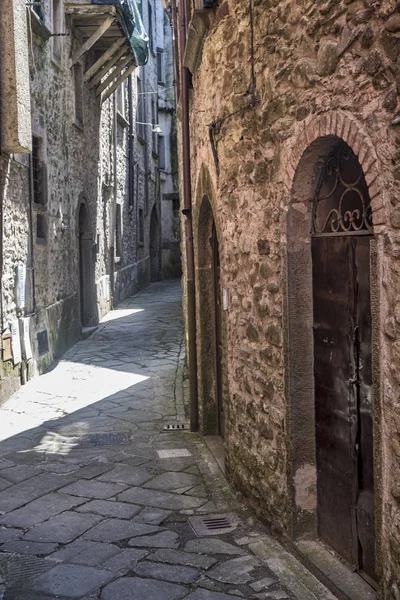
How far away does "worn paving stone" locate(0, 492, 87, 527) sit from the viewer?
16.0ft

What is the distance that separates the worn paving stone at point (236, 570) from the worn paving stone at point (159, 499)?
1.04m

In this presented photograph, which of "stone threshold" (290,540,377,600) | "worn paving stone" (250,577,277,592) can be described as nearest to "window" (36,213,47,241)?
"stone threshold" (290,540,377,600)

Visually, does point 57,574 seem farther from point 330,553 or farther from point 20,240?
point 20,240

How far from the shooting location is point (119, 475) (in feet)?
19.4

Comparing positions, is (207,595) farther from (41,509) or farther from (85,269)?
(85,269)

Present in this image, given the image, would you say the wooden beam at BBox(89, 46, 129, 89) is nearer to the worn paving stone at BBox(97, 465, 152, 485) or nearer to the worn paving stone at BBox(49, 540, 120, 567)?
the worn paving stone at BBox(97, 465, 152, 485)

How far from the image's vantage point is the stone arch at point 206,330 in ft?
22.8

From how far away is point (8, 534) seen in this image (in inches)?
182

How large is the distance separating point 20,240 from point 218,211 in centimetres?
468

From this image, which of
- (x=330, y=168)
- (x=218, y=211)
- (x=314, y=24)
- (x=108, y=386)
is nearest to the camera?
(x=314, y=24)

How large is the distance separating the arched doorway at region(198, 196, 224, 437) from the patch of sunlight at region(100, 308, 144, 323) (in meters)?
8.93

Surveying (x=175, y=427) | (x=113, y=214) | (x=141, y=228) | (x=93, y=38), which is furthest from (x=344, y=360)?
(x=141, y=228)

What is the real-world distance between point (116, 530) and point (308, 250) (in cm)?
218

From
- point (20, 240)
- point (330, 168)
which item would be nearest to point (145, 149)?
point (20, 240)
